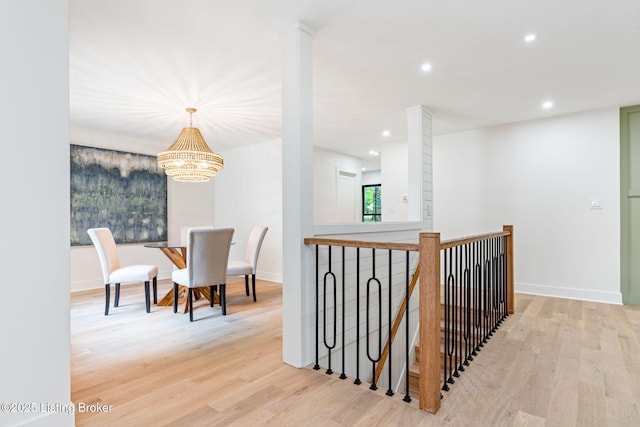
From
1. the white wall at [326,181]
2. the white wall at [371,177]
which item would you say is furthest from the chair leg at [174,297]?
the white wall at [371,177]

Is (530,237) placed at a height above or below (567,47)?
below

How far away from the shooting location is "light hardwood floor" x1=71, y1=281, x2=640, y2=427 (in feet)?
5.54

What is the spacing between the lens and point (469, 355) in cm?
242

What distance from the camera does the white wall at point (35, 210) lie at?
1.32 m

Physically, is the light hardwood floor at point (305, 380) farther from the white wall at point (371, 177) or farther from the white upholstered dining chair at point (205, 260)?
the white wall at point (371, 177)

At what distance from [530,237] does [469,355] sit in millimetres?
2789

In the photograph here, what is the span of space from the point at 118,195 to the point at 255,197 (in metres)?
2.10

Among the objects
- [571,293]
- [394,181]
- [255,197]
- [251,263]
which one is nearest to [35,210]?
[251,263]

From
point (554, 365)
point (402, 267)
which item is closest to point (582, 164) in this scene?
point (402, 267)

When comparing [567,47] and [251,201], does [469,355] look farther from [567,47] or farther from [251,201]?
[251,201]

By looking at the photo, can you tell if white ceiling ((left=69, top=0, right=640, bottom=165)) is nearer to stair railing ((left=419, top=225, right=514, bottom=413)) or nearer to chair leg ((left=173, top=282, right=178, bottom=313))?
stair railing ((left=419, top=225, right=514, bottom=413))

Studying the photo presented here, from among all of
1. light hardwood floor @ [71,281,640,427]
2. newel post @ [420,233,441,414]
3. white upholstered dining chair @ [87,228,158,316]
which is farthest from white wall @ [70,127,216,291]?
newel post @ [420,233,441,414]

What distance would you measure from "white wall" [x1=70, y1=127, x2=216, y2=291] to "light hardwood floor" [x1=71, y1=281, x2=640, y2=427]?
1760mm

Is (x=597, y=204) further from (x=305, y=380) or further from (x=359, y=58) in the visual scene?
(x=305, y=380)
